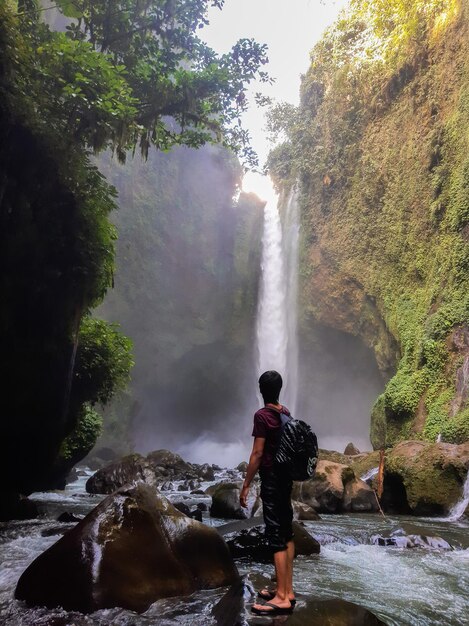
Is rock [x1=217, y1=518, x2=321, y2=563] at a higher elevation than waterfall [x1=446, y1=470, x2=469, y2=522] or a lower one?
lower

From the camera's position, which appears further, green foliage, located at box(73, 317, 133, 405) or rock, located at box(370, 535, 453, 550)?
green foliage, located at box(73, 317, 133, 405)

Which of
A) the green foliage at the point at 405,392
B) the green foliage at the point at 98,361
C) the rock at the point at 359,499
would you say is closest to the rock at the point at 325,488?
the rock at the point at 359,499

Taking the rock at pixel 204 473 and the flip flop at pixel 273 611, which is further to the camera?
the rock at pixel 204 473

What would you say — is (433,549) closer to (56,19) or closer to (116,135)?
(116,135)

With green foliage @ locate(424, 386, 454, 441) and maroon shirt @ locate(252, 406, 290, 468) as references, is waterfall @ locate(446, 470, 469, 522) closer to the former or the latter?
green foliage @ locate(424, 386, 454, 441)

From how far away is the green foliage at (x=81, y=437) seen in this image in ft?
38.7

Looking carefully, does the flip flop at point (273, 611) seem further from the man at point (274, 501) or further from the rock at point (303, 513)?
the rock at point (303, 513)

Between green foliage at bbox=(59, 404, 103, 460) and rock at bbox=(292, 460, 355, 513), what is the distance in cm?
547

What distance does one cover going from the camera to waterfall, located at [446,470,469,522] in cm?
834

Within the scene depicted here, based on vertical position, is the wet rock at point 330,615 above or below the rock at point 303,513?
below

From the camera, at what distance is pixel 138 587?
3557mm

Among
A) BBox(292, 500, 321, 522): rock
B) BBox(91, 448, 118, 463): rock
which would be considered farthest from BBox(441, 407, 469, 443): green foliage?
BBox(91, 448, 118, 463): rock

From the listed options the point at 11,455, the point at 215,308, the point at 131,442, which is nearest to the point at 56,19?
the point at 215,308

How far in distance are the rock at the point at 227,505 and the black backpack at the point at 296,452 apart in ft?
16.8
